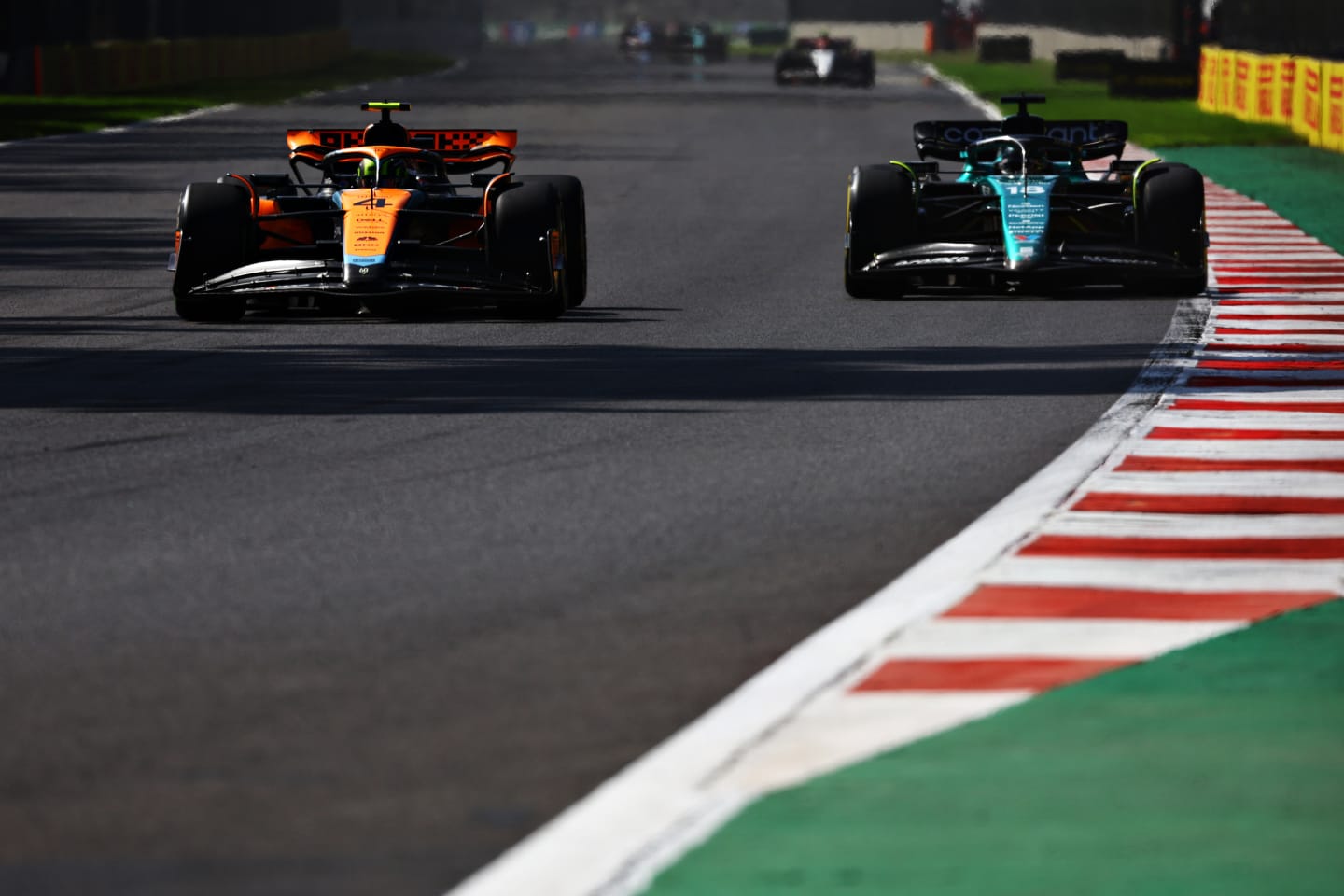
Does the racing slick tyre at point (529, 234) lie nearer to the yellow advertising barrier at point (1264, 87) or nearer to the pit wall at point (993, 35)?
the yellow advertising barrier at point (1264, 87)

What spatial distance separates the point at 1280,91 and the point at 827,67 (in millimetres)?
29562

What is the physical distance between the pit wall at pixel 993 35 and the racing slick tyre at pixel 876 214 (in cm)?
5460

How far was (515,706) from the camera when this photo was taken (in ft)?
19.6

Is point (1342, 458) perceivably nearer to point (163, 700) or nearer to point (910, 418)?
point (910, 418)

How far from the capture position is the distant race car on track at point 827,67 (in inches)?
2724

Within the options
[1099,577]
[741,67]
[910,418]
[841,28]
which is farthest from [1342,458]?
[841,28]

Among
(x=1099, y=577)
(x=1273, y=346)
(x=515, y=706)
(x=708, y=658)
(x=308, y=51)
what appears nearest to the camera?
(x=515, y=706)

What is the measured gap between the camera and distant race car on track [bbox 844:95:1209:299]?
1568 centimetres

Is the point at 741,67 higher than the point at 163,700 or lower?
lower

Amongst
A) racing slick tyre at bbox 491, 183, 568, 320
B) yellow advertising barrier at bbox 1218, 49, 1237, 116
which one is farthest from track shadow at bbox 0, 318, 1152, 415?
yellow advertising barrier at bbox 1218, 49, 1237, 116

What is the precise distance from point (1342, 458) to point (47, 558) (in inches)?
184

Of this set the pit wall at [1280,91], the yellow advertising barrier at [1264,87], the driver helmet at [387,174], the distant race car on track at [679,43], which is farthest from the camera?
the distant race car on track at [679,43]

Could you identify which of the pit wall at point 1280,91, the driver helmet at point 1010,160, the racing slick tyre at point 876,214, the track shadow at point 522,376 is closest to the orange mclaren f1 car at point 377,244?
the track shadow at point 522,376

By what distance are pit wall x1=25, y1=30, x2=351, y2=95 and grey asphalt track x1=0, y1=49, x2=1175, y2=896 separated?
34.1m
